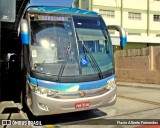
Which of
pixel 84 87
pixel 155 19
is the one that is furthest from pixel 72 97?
pixel 155 19

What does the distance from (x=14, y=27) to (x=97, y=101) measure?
5.18 metres

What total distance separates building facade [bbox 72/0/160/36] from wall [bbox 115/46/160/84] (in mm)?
10571

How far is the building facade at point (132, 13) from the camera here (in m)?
31.0

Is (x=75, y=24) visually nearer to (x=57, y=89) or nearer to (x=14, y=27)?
(x=57, y=89)

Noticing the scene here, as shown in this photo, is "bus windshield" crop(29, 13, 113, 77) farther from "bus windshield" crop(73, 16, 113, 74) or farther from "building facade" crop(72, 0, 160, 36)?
"building facade" crop(72, 0, 160, 36)

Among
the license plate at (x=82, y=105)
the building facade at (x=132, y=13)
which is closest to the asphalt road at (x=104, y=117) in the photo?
the license plate at (x=82, y=105)

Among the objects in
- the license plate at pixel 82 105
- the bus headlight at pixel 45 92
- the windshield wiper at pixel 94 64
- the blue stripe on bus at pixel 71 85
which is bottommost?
the license plate at pixel 82 105

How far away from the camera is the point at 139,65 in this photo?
19.0 m

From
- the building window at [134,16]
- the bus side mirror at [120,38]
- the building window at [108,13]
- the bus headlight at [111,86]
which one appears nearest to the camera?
the bus headlight at [111,86]

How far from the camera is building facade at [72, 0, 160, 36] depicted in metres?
31.0

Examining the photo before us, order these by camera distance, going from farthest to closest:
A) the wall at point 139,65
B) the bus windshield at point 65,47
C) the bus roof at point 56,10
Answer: the wall at point 139,65, the bus roof at point 56,10, the bus windshield at point 65,47

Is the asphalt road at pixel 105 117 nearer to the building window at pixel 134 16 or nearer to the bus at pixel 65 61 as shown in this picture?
the bus at pixel 65 61

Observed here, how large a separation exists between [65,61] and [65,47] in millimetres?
395

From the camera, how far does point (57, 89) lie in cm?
569
